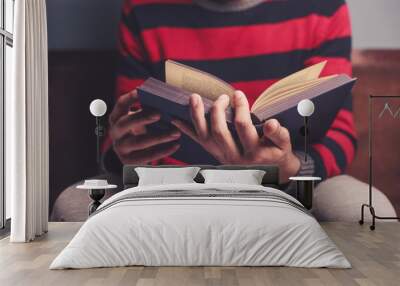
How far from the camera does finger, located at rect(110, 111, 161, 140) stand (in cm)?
766

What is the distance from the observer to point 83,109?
25.7 feet

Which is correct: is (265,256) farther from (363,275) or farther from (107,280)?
(107,280)

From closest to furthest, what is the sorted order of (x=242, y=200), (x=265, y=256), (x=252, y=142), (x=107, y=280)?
(x=107, y=280), (x=265, y=256), (x=242, y=200), (x=252, y=142)

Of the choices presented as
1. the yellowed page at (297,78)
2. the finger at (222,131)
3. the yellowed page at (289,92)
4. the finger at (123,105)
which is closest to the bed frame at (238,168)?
the finger at (222,131)

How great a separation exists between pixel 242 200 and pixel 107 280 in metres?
1.45

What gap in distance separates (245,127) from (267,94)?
52cm

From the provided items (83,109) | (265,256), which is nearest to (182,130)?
(83,109)

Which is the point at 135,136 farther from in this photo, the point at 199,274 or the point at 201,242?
the point at 199,274

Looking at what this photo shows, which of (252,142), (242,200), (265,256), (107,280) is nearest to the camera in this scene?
(107,280)

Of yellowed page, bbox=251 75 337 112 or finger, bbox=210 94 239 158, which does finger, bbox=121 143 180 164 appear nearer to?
finger, bbox=210 94 239 158

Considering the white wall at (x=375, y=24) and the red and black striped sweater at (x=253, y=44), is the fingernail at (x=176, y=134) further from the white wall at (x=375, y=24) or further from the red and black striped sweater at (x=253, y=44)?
the white wall at (x=375, y=24)

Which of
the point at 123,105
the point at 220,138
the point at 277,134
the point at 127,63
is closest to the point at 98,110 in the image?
the point at 123,105

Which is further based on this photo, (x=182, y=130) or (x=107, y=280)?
(x=182, y=130)

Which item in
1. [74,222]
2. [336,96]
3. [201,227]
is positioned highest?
[336,96]
